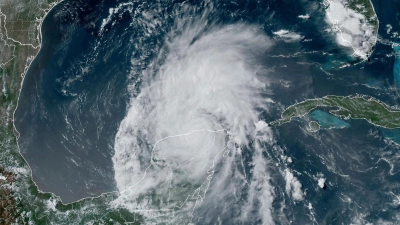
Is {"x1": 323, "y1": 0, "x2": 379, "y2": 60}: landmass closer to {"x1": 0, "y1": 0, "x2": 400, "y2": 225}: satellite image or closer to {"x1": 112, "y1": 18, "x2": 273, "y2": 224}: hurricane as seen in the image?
{"x1": 0, "y1": 0, "x2": 400, "y2": 225}: satellite image

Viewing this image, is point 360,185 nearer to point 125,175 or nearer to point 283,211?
point 283,211

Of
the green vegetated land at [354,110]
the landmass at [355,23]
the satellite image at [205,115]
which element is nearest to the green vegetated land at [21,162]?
the satellite image at [205,115]

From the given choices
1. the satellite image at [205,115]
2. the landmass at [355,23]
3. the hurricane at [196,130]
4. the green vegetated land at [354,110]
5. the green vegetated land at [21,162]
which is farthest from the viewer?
the green vegetated land at [21,162]

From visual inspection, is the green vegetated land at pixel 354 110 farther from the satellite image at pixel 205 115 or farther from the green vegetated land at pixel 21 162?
the green vegetated land at pixel 21 162

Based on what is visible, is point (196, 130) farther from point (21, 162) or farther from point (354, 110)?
point (21, 162)

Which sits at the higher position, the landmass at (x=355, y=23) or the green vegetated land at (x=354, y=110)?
the landmass at (x=355, y=23)

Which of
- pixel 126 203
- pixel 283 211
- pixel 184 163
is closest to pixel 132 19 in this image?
pixel 184 163

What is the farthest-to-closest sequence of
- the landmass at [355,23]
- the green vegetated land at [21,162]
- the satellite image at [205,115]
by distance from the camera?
the green vegetated land at [21,162]
the landmass at [355,23]
the satellite image at [205,115]
